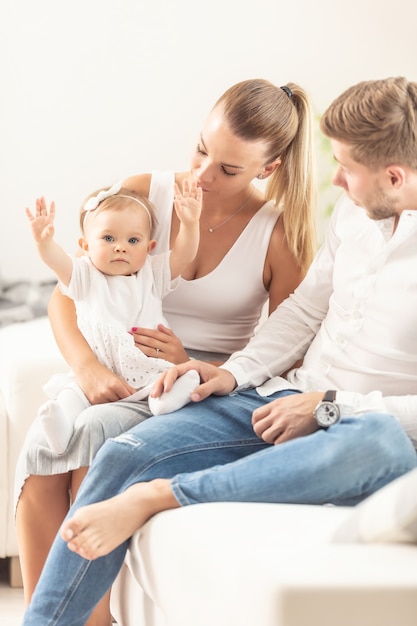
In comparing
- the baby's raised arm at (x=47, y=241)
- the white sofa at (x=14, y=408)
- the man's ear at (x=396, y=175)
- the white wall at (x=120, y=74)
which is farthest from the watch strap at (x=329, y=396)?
the white wall at (x=120, y=74)

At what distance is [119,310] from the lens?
2170mm

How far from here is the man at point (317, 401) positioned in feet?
5.24

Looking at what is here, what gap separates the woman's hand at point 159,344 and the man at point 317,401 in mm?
130

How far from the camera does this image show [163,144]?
→ 3.82 meters

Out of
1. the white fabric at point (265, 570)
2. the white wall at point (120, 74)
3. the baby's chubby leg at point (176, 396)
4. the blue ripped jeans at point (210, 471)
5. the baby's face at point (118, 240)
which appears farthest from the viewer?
the white wall at point (120, 74)

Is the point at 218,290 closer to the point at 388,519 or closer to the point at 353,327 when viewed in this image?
the point at 353,327

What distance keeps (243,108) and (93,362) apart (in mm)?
654

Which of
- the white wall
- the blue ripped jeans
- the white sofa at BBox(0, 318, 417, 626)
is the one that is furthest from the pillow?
the white wall

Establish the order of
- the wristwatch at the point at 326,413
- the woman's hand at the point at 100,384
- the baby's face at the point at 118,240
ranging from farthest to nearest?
1. the baby's face at the point at 118,240
2. the woman's hand at the point at 100,384
3. the wristwatch at the point at 326,413

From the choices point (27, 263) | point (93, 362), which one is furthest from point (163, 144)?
point (93, 362)

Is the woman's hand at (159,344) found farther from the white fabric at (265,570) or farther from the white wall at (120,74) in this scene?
the white wall at (120,74)

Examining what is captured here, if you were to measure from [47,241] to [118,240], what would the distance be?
17 cm

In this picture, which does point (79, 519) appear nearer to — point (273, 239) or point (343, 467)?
point (343, 467)

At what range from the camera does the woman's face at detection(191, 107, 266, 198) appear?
86.5 inches
